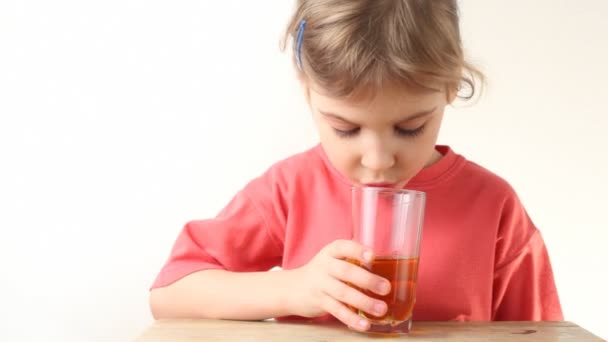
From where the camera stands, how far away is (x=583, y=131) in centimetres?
189

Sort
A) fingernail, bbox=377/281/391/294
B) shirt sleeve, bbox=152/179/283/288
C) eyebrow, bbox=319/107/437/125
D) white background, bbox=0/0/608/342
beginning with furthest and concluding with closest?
white background, bbox=0/0/608/342, shirt sleeve, bbox=152/179/283/288, eyebrow, bbox=319/107/437/125, fingernail, bbox=377/281/391/294

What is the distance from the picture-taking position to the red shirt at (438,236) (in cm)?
126

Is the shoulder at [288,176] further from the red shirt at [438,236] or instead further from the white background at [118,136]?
the white background at [118,136]

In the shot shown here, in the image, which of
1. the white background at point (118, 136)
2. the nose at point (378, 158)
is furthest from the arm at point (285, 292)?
the white background at point (118, 136)

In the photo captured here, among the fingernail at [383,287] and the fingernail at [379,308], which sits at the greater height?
the fingernail at [383,287]

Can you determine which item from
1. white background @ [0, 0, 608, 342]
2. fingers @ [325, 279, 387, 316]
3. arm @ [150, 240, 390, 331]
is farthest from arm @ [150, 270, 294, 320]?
white background @ [0, 0, 608, 342]

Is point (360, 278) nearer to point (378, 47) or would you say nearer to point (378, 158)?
point (378, 158)

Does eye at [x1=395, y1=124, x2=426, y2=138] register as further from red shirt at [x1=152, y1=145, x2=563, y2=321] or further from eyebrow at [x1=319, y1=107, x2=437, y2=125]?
red shirt at [x1=152, y1=145, x2=563, y2=321]

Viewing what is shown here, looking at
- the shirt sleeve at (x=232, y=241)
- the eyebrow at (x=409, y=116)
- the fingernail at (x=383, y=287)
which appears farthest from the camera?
the shirt sleeve at (x=232, y=241)

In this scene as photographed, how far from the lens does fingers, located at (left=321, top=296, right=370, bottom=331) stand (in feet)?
3.21

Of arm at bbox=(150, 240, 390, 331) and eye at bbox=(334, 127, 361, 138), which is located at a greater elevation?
eye at bbox=(334, 127, 361, 138)

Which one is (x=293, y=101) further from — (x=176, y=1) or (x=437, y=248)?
(x=437, y=248)

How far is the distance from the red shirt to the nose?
248 millimetres

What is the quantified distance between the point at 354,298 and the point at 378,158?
18 centimetres
